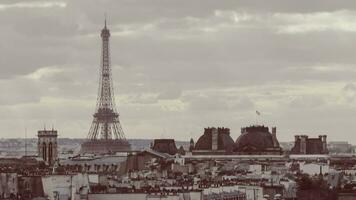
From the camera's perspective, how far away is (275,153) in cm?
19912

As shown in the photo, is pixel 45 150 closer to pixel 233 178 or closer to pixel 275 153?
pixel 275 153

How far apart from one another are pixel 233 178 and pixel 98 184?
24.2 m

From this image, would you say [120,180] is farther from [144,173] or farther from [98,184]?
[144,173]

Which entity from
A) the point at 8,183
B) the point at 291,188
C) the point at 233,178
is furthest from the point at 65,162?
the point at 8,183

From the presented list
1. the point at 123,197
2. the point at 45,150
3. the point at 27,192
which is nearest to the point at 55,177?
the point at 27,192

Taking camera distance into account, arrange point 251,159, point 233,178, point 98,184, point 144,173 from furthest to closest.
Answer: point 251,159 → point 144,173 → point 233,178 → point 98,184

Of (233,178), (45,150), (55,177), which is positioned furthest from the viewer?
(45,150)

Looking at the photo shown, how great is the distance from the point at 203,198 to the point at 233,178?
33.8 m

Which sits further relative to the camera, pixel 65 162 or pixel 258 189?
pixel 65 162

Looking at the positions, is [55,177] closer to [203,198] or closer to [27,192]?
[27,192]

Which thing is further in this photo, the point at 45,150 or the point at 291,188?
the point at 45,150

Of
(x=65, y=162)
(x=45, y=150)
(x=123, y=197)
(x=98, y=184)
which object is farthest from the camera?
(x=45, y=150)

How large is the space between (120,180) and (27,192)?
854 inches

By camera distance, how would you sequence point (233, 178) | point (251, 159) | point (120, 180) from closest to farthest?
Answer: point (120, 180), point (233, 178), point (251, 159)
